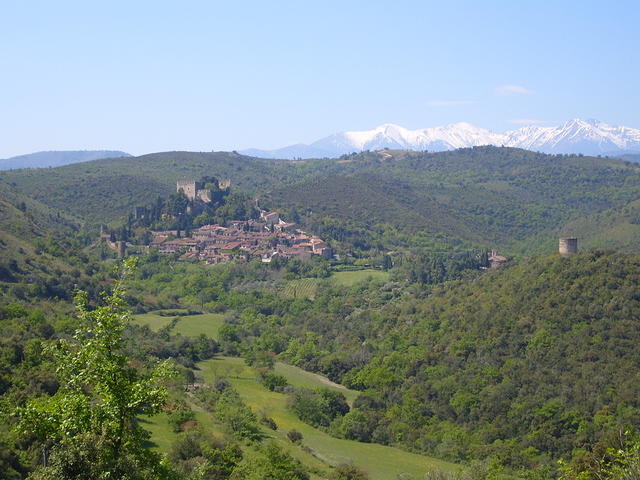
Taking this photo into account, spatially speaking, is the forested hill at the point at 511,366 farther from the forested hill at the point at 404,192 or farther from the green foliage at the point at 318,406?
the forested hill at the point at 404,192

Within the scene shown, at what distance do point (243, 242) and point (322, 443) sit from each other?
48.0 m

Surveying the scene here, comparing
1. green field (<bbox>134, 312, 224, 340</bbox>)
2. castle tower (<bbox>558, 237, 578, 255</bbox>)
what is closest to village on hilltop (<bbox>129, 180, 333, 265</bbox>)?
green field (<bbox>134, 312, 224, 340</bbox>)

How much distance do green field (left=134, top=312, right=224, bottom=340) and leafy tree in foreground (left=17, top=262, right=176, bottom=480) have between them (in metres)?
35.5

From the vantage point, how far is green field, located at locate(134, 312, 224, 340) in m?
45.3

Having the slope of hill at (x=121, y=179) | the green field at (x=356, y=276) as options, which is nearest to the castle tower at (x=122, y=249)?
the slope of hill at (x=121, y=179)

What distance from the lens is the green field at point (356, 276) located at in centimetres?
6166

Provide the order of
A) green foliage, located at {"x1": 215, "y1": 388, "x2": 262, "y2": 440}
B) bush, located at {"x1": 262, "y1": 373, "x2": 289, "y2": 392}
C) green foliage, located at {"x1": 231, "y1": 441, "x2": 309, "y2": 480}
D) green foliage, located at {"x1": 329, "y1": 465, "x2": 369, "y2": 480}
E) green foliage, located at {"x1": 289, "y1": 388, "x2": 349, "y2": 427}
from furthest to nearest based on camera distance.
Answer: bush, located at {"x1": 262, "y1": 373, "x2": 289, "y2": 392}
green foliage, located at {"x1": 289, "y1": 388, "x2": 349, "y2": 427}
green foliage, located at {"x1": 215, "y1": 388, "x2": 262, "y2": 440}
green foliage, located at {"x1": 329, "y1": 465, "x2": 369, "y2": 480}
green foliage, located at {"x1": 231, "y1": 441, "x2": 309, "y2": 480}

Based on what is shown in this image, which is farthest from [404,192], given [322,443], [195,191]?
[322,443]

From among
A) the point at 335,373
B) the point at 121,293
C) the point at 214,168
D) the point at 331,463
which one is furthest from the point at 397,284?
the point at 214,168

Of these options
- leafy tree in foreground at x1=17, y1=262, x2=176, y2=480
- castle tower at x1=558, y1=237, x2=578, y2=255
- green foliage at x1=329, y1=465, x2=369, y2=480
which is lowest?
green foliage at x1=329, y1=465, x2=369, y2=480

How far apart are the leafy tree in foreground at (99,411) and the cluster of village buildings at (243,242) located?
59.1m

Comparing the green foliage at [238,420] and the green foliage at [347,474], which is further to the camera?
the green foliage at [238,420]

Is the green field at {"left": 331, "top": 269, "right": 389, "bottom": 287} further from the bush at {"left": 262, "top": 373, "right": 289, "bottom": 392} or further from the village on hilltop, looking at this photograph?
the bush at {"left": 262, "top": 373, "right": 289, "bottom": 392}

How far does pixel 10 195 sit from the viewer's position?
7419 cm
